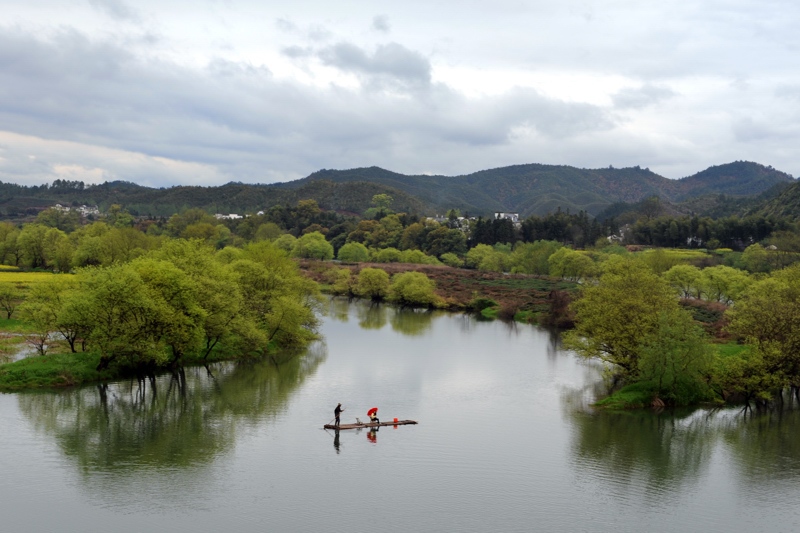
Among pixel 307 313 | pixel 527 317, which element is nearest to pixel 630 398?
pixel 307 313

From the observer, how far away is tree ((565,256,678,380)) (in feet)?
153

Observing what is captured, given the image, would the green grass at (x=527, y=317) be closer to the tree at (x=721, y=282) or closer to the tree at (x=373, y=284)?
the tree at (x=373, y=284)

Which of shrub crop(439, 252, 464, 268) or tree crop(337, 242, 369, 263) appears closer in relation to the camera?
tree crop(337, 242, 369, 263)

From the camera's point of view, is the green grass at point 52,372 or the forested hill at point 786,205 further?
the forested hill at point 786,205

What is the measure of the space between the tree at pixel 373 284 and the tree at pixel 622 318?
49.9m

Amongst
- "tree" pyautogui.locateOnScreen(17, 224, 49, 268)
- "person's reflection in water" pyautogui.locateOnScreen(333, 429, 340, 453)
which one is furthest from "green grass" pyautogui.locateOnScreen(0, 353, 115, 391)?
"tree" pyautogui.locateOnScreen(17, 224, 49, 268)

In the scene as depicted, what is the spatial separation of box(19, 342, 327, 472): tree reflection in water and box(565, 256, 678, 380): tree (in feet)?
59.7

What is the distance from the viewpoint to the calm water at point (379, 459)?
89.0 ft

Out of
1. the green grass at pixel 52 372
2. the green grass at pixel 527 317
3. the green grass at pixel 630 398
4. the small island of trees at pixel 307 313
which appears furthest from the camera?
the green grass at pixel 527 317

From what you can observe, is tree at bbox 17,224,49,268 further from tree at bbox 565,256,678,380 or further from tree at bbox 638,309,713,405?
tree at bbox 638,309,713,405

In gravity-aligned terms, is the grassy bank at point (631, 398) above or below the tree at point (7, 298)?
below

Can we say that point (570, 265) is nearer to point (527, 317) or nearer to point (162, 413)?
point (527, 317)

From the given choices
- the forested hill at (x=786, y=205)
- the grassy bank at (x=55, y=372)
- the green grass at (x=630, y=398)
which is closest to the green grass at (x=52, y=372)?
the grassy bank at (x=55, y=372)

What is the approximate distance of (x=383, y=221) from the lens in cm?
17388
